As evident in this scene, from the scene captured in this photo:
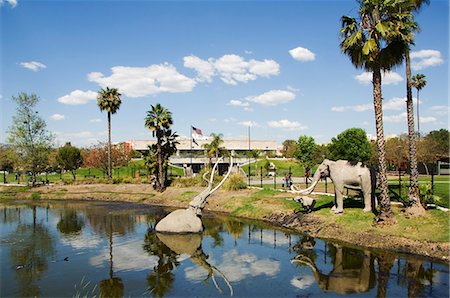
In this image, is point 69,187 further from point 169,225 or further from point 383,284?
point 383,284

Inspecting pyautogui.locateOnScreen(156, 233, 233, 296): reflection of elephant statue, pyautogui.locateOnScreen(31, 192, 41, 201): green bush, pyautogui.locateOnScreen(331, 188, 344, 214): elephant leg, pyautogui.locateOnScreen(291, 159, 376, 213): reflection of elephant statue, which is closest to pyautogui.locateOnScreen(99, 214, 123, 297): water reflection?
pyautogui.locateOnScreen(156, 233, 233, 296): reflection of elephant statue

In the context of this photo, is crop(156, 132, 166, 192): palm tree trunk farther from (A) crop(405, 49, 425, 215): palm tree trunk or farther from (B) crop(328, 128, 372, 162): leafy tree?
(A) crop(405, 49, 425, 215): palm tree trunk

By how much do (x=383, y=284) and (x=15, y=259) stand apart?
16.0 metres

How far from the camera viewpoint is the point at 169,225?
22.3 m

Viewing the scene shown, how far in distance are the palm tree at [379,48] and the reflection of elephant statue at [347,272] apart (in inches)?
129

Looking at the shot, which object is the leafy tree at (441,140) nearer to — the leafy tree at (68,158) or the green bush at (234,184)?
the green bush at (234,184)

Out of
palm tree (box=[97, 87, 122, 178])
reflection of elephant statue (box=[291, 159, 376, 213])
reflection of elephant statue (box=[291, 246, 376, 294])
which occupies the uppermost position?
palm tree (box=[97, 87, 122, 178])

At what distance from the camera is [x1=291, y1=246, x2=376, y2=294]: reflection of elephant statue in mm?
13359

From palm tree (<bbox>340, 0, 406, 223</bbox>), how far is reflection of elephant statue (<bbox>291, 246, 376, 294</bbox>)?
10.7 ft

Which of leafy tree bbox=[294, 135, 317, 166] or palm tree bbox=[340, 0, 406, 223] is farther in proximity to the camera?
leafy tree bbox=[294, 135, 317, 166]

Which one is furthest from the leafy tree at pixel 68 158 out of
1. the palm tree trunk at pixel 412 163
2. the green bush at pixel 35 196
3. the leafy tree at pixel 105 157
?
the palm tree trunk at pixel 412 163

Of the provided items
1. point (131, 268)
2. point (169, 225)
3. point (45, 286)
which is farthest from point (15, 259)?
point (169, 225)

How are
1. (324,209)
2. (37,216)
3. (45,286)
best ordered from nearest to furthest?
(45,286)
(324,209)
(37,216)

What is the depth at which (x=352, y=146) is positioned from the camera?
4425cm
